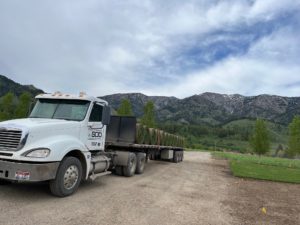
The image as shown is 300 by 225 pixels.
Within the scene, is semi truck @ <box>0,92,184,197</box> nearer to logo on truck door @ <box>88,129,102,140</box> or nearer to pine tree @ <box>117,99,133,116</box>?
logo on truck door @ <box>88,129,102,140</box>

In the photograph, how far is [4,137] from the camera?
6.93 metres

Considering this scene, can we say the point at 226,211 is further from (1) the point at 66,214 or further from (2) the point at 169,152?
(2) the point at 169,152

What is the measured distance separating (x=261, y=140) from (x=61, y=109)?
175 feet

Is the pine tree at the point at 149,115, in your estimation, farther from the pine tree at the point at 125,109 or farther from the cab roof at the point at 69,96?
the cab roof at the point at 69,96

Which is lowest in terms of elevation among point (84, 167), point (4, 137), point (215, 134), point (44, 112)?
point (84, 167)

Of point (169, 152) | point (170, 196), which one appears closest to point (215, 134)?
point (169, 152)

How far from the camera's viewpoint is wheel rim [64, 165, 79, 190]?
7436 millimetres

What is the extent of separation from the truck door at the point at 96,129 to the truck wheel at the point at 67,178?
3.83 ft

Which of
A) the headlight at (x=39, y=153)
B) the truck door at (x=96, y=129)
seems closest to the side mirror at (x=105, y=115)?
the truck door at (x=96, y=129)

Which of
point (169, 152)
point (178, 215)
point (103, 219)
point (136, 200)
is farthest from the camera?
point (169, 152)

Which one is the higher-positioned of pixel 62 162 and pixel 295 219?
pixel 62 162

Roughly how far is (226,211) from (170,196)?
1.92 m

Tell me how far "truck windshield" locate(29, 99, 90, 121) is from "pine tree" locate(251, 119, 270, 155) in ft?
173

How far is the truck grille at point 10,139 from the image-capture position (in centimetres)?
675
